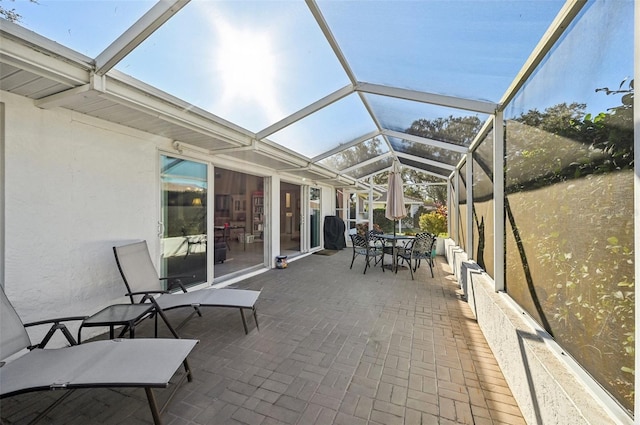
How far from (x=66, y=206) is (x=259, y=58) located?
261 cm

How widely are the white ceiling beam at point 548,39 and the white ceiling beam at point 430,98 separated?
498 mm

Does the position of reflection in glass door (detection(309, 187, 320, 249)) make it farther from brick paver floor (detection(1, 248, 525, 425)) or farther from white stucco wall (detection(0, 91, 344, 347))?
white stucco wall (detection(0, 91, 344, 347))

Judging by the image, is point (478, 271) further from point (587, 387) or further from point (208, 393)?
point (208, 393)

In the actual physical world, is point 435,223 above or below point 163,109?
below

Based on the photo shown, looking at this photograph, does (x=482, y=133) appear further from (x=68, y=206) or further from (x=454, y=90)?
(x=68, y=206)

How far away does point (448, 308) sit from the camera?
164 inches

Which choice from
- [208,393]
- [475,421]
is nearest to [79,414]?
[208,393]

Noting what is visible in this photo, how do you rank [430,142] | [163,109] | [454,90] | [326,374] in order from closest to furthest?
[326,374] < [163,109] < [454,90] < [430,142]

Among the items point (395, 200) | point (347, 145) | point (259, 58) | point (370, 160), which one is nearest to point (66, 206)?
point (259, 58)

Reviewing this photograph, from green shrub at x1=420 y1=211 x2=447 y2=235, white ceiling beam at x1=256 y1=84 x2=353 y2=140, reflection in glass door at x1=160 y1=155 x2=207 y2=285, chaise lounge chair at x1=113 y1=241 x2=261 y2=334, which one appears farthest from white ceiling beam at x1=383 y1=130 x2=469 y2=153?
green shrub at x1=420 y1=211 x2=447 y2=235

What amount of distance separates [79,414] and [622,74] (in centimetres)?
397

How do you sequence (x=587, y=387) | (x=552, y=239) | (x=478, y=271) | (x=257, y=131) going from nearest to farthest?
(x=587, y=387) → (x=552, y=239) → (x=478, y=271) → (x=257, y=131)

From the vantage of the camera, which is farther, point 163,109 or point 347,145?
point 347,145

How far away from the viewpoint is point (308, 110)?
412 centimetres
